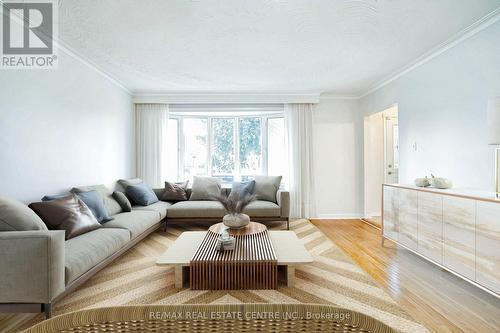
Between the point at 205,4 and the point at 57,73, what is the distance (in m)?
1.96

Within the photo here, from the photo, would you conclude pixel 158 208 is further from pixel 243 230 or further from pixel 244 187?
pixel 243 230

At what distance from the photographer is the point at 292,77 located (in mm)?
3879

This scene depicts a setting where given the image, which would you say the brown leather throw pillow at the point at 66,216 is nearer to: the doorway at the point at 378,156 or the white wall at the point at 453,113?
the white wall at the point at 453,113

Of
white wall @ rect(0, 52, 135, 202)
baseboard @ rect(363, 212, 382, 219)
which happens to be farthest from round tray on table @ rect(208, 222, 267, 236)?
baseboard @ rect(363, 212, 382, 219)

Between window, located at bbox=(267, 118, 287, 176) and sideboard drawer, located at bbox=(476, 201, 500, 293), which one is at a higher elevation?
window, located at bbox=(267, 118, 287, 176)

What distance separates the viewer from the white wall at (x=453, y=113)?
2346mm

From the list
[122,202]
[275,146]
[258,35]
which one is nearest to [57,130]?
[122,202]

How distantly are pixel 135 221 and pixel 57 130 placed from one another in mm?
1361

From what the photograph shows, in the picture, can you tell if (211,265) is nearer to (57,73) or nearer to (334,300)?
(334,300)

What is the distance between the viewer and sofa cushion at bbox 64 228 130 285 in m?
1.81

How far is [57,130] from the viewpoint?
108 inches

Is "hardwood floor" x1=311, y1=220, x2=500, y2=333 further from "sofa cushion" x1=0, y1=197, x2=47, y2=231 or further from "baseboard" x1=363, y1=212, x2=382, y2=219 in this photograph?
"sofa cushion" x1=0, y1=197, x2=47, y2=231

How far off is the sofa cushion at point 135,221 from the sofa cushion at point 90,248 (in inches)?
5.7

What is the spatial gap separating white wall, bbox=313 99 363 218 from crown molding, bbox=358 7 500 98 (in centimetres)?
105
